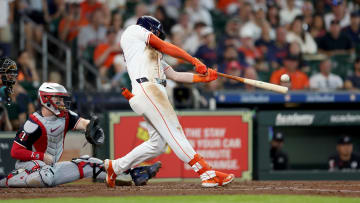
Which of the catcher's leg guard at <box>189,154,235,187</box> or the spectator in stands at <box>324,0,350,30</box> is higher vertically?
the spectator in stands at <box>324,0,350,30</box>

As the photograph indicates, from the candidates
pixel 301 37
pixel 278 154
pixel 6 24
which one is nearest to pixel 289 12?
pixel 301 37

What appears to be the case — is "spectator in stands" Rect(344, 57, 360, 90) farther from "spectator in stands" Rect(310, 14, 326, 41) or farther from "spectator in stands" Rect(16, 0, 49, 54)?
"spectator in stands" Rect(16, 0, 49, 54)

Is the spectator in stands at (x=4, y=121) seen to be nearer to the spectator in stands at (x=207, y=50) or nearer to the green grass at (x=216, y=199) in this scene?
the green grass at (x=216, y=199)

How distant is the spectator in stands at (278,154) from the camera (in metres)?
12.0

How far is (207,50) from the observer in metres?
13.8

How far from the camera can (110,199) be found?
7.12 metres

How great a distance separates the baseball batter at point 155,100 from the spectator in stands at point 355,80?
5.81 metres

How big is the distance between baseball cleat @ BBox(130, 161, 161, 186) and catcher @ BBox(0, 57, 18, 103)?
A: 199 cm

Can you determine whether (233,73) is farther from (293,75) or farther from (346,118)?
(346,118)

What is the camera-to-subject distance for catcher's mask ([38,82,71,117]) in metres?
8.48

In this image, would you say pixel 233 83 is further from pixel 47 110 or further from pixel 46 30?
pixel 47 110

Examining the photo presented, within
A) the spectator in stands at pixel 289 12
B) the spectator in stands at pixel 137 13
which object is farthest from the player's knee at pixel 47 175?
the spectator in stands at pixel 289 12

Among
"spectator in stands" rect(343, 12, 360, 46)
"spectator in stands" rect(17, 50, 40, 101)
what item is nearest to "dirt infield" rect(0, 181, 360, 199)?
"spectator in stands" rect(17, 50, 40, 101)

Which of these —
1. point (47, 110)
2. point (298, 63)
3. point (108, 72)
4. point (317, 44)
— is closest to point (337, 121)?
point (298, 63)
